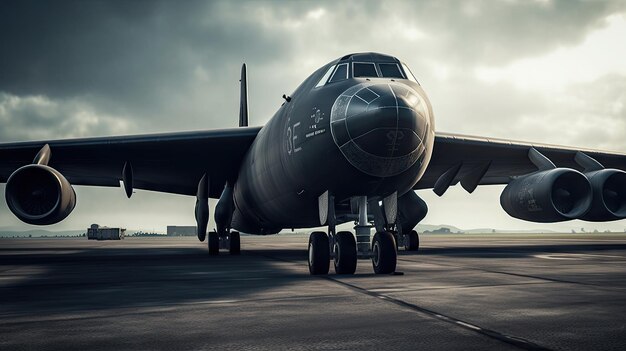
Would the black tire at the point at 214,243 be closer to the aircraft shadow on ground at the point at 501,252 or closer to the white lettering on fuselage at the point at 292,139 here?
the aircraft shadow on ground at the point at 501,252

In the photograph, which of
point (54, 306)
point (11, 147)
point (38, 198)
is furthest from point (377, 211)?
point (11, 147)

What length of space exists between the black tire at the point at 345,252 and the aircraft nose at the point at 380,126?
133 centimetres

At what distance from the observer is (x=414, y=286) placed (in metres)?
8.04

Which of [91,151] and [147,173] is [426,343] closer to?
[91,151]

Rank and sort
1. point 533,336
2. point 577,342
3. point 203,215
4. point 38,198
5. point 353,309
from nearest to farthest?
point 577,342
point 533,336
point 353,309
point 38,198
point 203,215

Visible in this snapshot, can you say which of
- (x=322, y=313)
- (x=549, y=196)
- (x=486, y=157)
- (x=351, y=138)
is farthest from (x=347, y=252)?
(x=486, y=157)

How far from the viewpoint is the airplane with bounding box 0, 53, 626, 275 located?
9.30 metres

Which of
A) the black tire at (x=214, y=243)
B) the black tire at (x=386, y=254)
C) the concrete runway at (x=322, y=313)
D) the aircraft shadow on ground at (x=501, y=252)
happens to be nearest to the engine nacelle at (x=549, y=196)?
the aircraft shadow on ground at (x=501, y=252)

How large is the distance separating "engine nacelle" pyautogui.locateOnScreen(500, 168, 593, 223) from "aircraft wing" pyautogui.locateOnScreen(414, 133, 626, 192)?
1444 millimetres

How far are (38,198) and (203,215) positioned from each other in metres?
5.61

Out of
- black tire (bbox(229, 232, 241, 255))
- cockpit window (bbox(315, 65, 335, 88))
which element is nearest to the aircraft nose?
cockpit window (bbox(315, 65, 335, 88))

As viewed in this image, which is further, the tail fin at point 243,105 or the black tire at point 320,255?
the tail fin at point 243,105

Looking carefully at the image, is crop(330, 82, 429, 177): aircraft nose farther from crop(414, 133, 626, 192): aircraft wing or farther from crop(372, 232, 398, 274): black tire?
crop(414, 133, 626, 192): aircraft wing

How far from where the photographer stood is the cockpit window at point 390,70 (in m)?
10.3
